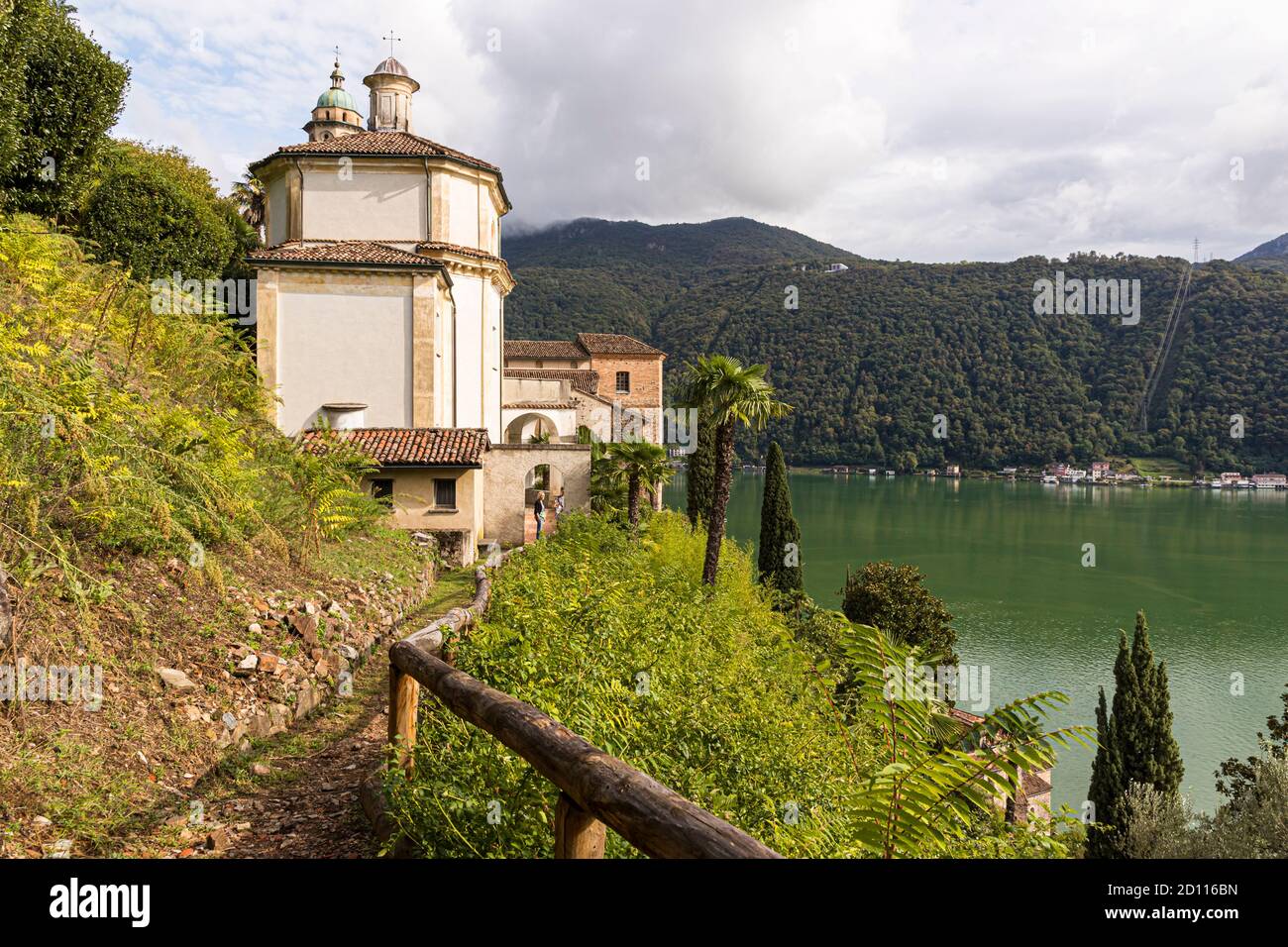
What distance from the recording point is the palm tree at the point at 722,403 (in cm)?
2055

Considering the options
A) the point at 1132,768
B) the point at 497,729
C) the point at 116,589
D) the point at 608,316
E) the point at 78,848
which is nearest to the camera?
the point at 497,729

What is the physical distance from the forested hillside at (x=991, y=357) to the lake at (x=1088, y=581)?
56.7 feet

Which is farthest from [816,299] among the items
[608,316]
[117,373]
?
[117,373]

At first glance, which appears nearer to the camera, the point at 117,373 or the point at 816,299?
the point at 117,373

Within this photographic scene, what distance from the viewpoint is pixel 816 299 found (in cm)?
15888

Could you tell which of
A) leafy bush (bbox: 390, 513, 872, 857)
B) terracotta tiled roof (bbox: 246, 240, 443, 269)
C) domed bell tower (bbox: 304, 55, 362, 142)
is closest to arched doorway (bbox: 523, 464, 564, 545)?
terracotta tiled roof (bbox: 246, 240, 443, 269)

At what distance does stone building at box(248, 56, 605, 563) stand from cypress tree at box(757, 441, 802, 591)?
840 cm

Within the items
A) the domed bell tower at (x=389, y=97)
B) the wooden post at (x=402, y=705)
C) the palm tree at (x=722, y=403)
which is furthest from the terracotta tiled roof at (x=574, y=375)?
the wooden post at (x=402, y=705)

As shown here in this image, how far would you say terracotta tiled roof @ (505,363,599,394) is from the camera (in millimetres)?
48875

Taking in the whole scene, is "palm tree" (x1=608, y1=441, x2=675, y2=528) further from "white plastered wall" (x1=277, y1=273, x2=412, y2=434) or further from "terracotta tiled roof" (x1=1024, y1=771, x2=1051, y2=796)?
"terracotta tiled roof" (x1=1024, y1=771, x2=1051, y2=796)

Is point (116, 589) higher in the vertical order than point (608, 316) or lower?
lower

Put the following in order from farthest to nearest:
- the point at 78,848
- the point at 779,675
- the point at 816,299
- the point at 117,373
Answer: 1. the point at 816,299
2. the point at 779,675
3. the point at 117,373
4. the point at 78,848
